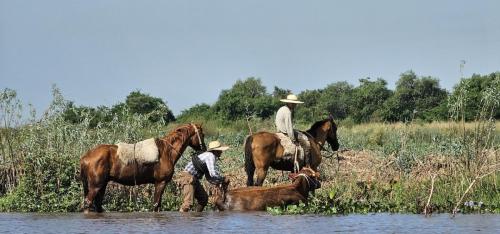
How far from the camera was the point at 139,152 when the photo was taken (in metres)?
17.6

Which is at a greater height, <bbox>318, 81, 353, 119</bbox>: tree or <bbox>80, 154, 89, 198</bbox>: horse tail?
<bbox>318, 81, 353, 119</bbox>: tree

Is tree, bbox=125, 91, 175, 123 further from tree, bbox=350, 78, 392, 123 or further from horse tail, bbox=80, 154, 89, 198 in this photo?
horse tail, bbox=80, 154, 89, 198

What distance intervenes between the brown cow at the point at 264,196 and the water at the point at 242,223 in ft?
1.34

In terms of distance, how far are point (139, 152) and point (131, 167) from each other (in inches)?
12.2

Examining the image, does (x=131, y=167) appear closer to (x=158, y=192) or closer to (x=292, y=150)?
(x=158, y=192)

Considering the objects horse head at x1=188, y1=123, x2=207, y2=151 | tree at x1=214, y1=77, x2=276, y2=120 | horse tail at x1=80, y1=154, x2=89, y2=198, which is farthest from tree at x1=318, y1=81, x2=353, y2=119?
horse tail at x1=80, y1=154, x2=89, y2=198

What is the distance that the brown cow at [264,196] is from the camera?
56.2 feet

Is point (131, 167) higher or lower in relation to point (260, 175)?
higher

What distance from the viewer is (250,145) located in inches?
756

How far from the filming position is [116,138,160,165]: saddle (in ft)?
57.2

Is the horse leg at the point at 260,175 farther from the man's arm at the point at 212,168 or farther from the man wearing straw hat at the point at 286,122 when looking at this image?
the man's arm at the point at 212,168

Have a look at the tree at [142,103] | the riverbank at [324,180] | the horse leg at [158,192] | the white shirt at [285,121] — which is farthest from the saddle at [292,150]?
the tree at [142,103]

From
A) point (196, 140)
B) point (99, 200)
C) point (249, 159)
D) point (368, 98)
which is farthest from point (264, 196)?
point (368, 98)

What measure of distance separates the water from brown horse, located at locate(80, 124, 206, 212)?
735mm
